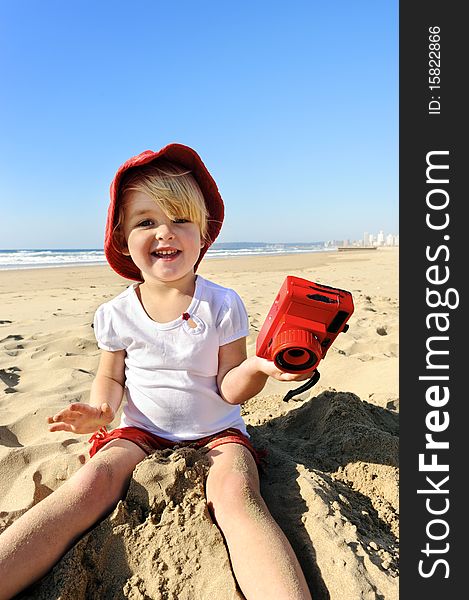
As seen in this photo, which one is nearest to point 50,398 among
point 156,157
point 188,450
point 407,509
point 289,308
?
point 188,450

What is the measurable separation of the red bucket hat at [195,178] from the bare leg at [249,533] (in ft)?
2.72

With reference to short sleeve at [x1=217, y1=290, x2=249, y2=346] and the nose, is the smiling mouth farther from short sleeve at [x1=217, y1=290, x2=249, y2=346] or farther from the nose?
short sleeve at [x1=217, y1=290, x2=249, y2=346]

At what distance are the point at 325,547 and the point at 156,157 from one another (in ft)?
4.70

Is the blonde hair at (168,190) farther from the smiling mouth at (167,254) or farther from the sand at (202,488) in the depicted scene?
the sand at (202,488)

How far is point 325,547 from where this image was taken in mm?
1444

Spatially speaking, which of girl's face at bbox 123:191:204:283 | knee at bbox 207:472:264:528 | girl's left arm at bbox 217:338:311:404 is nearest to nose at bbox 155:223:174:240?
girl's face at bbox 123:191:204:283

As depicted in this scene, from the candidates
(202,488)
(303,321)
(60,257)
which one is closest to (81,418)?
(202,488)

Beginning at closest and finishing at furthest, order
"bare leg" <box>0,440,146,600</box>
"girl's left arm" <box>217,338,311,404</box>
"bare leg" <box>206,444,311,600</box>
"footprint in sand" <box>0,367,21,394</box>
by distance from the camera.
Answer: "bare leg" <box>206,444,311,600</box>, "bare leg" <box>0,440,146,600</box>, "girl's left arm" <box>217,338,311,404</box>, "footprint in sand" <box>0,367,21,394</box>

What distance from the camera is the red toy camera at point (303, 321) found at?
1463 mm

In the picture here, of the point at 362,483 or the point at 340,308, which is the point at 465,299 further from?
the point at 362,483

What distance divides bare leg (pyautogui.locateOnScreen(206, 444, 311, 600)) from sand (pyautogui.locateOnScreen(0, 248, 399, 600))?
0.05 m

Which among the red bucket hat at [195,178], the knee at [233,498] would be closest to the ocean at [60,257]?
the red bucket hat at [195,178]

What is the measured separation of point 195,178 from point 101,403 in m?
0.96

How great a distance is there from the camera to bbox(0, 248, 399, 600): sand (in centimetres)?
141
